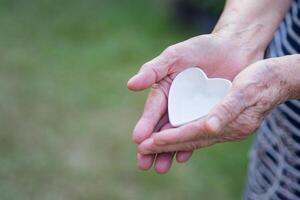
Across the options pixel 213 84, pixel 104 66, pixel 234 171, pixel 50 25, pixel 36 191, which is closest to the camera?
pixel 213 84

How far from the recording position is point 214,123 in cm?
92

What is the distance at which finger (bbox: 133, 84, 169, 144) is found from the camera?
1054 mm

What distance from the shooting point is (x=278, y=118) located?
1.15m

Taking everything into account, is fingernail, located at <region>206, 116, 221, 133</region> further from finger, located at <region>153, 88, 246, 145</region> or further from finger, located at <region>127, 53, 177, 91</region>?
finger, located at <region>127, 53, 177, 91</region>

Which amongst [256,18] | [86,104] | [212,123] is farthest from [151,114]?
[86,104]

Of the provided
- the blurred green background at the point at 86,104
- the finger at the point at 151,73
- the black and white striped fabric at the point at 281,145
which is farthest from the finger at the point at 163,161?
the blurred green background at the point at 86,104

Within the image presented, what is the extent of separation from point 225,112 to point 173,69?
24 centimetres

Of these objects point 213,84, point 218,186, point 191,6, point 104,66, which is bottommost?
point 218,186

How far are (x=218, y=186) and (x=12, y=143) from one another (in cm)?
92

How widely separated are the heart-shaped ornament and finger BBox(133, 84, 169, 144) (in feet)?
0.06

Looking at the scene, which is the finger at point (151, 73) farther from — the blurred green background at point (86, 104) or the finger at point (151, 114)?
the blurred green background at point (86, 104)

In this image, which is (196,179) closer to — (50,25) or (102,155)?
(102,155)

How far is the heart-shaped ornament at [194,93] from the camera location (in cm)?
112

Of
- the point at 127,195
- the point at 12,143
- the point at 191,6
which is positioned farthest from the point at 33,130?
the point at 191,6
